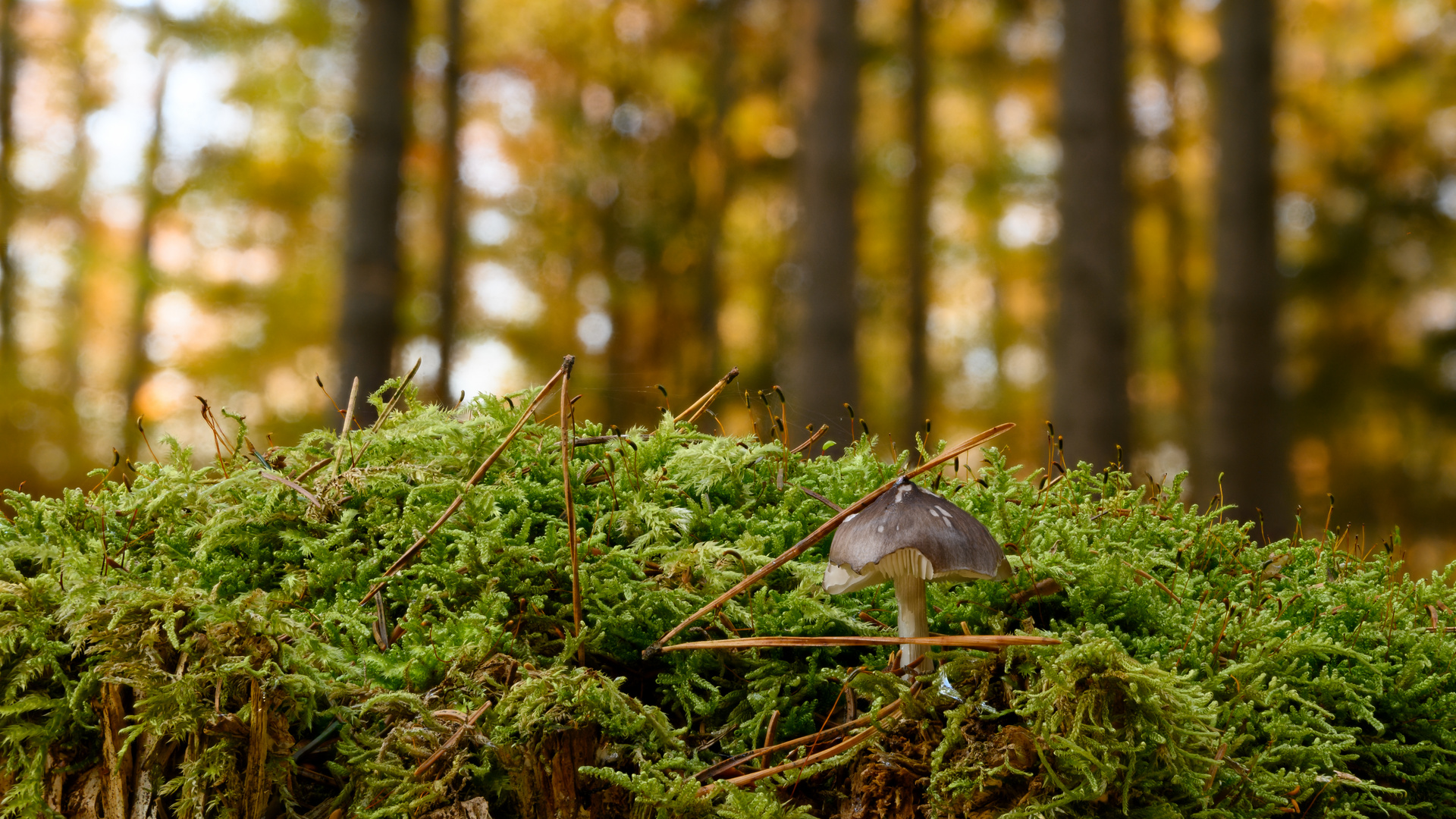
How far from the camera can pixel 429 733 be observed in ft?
4.42

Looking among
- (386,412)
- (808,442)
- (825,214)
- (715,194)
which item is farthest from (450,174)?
(808,442)

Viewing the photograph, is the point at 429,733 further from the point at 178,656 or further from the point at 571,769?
the point at 178,656

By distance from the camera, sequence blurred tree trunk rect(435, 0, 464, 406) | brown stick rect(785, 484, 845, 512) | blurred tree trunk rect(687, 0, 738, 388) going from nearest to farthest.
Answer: brown stick rect(785, 484, 845, 512) < blurred tree trunk rect(435, 0, 464, 406) < blurred tree trunk rect(687, 0, 738, 388)

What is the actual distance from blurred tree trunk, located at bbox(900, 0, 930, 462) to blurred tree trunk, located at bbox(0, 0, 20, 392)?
1348 cm

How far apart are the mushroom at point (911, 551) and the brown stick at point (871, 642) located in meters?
0.05

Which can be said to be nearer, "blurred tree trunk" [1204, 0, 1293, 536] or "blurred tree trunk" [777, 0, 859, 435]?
"blurred tree trunk" [1204, 0, 1293, 536]

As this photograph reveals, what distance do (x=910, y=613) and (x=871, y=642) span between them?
0.09 m

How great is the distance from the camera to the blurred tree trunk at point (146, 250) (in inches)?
570

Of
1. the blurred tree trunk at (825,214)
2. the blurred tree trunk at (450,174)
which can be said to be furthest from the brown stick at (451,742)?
the blurred tree trunk at (450,174)

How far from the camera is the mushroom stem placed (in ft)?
4.72

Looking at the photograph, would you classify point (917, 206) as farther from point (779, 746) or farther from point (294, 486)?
point (779, 746)

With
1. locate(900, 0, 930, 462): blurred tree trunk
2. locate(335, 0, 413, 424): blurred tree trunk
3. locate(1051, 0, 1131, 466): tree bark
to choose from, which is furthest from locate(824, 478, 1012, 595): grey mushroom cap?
locate(900, 0, 930, 462): blurred tree trunk

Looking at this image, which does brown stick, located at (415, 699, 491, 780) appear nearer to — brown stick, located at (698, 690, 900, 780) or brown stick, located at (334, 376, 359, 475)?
brown stick, located at (698, 690, 900, 780)

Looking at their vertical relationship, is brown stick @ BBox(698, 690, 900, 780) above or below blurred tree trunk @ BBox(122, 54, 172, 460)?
below
